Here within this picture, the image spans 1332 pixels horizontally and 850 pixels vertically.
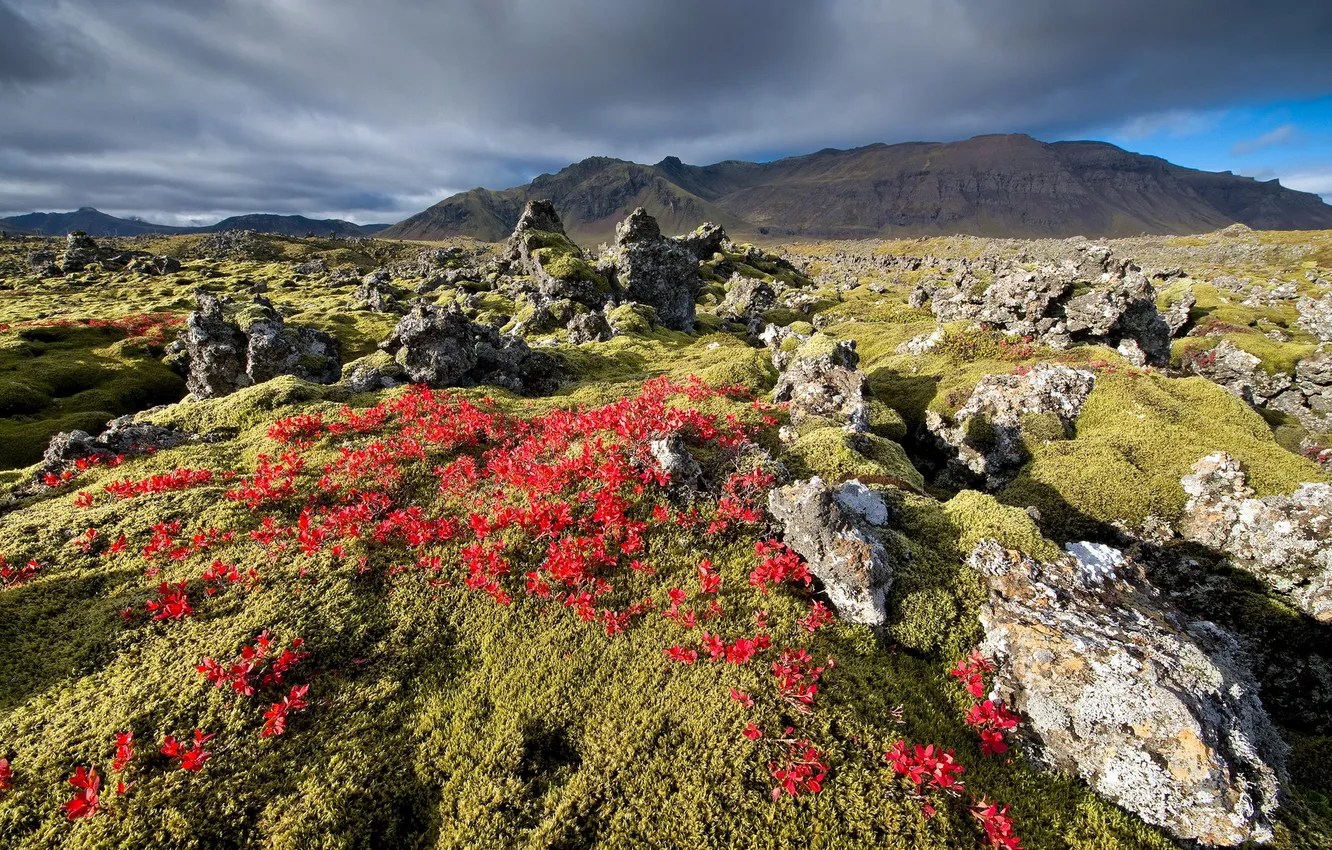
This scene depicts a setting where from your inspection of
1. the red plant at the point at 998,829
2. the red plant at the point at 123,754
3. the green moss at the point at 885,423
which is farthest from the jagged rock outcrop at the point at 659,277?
the red plant at the point at 998,829

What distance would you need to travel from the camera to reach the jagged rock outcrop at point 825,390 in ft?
52.8

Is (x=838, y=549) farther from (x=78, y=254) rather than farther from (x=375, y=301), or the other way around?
(x=78, y=254)

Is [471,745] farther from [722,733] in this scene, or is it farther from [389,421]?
[389,421]

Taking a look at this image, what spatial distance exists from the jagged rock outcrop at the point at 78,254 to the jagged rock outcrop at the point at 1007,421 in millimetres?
128374

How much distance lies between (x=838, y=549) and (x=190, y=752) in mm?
9256

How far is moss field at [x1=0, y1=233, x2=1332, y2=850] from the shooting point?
5902 millimetres

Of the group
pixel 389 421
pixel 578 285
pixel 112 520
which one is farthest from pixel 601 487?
pixel 578 285

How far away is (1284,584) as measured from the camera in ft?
33.5

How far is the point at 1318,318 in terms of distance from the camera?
155 ft

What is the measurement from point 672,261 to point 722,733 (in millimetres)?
44567

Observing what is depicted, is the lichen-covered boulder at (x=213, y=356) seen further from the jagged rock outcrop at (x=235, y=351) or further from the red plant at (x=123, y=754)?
the red plant at (x=123, y=754)

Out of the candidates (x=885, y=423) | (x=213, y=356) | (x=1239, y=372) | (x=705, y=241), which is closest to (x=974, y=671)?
(x=885, y=423)

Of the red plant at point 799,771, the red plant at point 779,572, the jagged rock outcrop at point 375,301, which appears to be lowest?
the red plant at point 799,771

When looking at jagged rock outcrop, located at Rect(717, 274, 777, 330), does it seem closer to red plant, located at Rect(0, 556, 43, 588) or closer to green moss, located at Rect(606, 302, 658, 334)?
green moss, located at Rect(606, 302, 658, 334)
